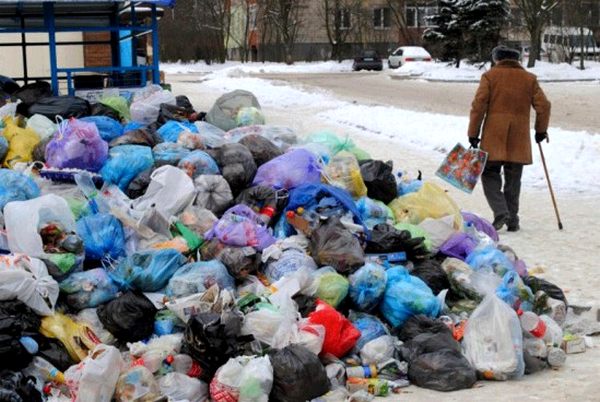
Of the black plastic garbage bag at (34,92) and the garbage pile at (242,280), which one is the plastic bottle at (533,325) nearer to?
the garbage pile at (242,280)

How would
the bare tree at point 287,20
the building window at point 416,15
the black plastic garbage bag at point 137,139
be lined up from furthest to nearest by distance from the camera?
the building window at point 416,15 < the bare tree at point 287,20 < the black plastic garbage bag at point 137,139

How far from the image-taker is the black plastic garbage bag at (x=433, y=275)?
6266mm

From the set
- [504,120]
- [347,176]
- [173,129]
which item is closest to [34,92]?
[173,129]

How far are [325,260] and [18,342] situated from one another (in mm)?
1987

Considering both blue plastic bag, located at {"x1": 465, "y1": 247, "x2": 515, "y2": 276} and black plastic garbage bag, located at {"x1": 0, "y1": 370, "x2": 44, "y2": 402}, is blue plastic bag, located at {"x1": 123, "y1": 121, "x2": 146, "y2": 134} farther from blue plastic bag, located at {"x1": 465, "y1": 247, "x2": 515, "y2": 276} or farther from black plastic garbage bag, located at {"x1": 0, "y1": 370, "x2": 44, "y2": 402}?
black plastic garbage bag, located at {"x1": 0, "y1": 370, "x2": 44, "y2": 402}

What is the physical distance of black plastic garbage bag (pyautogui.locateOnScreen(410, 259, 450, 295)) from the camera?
6.27m

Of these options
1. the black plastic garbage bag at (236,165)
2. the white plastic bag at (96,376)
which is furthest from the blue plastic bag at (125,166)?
the white plastic bag at (96,376)

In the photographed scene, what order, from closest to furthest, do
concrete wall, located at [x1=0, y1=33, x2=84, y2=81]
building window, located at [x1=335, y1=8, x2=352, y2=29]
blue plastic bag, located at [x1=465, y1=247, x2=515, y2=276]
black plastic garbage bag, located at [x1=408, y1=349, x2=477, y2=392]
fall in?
black plastic garbage bag, located at [x1=408, y1=349, x2=477, y2=392] < blue plastic bag, located at [x1=465, y1=247, x2=515, y2=276] < concrete wall, located at [x1=0, y1=33, x2=84, y2=81] < building window, located at [x1=335, y1=8, x2=352, y2=29]

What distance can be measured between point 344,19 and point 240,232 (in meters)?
64.2

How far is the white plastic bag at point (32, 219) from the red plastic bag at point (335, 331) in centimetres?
169

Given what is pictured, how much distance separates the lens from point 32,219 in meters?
5.86

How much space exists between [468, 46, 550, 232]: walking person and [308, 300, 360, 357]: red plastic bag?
4114 millimetres

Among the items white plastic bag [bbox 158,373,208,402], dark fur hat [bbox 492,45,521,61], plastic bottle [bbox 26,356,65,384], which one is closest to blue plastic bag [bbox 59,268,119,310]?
plastic bottle [bbox 26,356,65,384]

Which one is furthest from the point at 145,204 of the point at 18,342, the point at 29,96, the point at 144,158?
the point at 29,96
